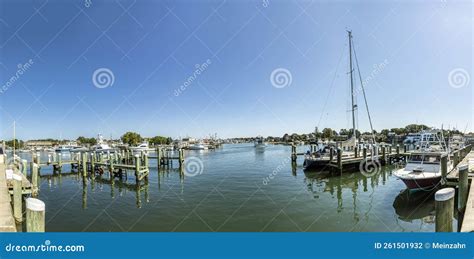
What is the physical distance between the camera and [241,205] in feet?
41.2

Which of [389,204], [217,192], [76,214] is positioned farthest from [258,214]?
[76,214]

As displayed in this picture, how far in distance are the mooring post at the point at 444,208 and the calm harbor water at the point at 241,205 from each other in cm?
475

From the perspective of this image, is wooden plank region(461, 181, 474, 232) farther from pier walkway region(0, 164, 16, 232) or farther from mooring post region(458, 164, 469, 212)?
pier walkway region(0, 164, 16, 232)

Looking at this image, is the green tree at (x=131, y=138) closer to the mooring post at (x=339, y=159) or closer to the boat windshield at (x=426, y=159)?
the mooring post at (x=339, y=159)

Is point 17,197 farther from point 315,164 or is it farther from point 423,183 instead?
point 315,164

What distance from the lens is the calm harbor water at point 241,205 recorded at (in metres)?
10.1

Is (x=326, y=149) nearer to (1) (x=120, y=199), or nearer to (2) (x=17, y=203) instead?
(1) (x=120, y=199)

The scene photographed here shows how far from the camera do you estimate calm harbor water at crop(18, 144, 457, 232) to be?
10055 millimetres

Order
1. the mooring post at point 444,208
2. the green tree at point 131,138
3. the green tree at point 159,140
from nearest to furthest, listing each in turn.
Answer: the mooring post at point 444,208 < the green tree at point 131,138 < the green tree at point 159,140

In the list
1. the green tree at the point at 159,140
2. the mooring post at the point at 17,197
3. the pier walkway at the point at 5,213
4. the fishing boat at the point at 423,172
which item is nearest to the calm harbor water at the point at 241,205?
the fishing boat at the point at 423,172

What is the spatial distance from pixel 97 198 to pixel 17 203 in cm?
568

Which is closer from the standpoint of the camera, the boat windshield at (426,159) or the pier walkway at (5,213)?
the pier walkway at (5,213)

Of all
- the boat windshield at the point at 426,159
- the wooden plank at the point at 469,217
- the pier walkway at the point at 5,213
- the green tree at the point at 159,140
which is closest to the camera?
the pier walkway at the point at 5,213

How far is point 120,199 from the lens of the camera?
579 inches
